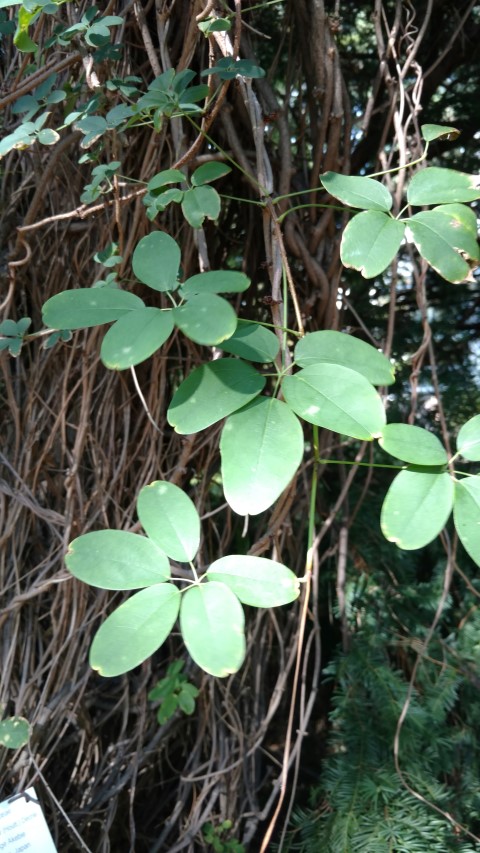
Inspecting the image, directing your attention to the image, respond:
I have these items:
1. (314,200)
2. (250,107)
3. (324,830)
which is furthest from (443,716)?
(250,107)

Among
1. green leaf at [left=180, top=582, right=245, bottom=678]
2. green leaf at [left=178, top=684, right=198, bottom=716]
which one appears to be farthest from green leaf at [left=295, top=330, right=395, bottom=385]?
green leaf at [left=178, top=684, right=198, bottom=716]

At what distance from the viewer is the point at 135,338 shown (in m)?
0.52

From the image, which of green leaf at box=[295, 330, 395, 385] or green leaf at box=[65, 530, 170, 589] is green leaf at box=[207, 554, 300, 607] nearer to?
green leaf at box=[65, 530, 170, 589]

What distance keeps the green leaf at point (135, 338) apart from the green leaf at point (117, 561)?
0.13 m

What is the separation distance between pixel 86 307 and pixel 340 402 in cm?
22

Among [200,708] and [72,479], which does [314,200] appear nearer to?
[72,479]

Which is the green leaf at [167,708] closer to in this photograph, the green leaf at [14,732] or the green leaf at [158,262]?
the green leaf at [14,732]

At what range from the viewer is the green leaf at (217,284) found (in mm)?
565

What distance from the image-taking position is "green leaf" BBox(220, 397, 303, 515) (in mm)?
494

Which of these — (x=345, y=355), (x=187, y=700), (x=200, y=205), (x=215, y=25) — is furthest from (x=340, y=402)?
(x=187, y=700)

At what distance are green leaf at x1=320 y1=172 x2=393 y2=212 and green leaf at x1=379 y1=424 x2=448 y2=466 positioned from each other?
21 cm

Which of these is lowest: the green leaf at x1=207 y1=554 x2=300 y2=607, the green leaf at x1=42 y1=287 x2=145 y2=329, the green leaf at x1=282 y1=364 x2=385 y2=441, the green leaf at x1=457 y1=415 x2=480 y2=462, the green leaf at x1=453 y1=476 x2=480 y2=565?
the green leaf at x1=207 y1=554 x2=300 y2=607

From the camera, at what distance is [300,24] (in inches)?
39.4

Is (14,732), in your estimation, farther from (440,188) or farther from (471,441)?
(440,188)
